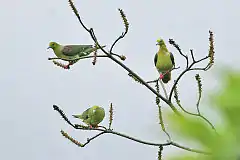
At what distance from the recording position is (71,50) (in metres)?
1.68

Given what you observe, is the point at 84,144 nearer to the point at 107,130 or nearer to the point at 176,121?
the point at 107,130

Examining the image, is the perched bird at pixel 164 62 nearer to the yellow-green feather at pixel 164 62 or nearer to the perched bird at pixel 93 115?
the yellow-green feather at pixel 164 62

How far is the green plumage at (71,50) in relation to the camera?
1.51 m

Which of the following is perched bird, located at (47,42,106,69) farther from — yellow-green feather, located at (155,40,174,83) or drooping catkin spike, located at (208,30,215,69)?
drooping catkin spike, located at (208,30,215,69)

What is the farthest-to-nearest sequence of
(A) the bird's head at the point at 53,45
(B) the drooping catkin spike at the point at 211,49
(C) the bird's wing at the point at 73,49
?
(A) the bird's head at the point at 53,45 → (C) the bird's wing at the point at 73,49 → (B) the drooping catkin spike at the point at 211,49

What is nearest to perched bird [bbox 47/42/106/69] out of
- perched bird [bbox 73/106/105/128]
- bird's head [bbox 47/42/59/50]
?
bird's head [bbox 47/42/59/50]

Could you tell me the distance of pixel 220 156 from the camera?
5.4 inches

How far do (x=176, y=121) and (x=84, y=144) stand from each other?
1008mm

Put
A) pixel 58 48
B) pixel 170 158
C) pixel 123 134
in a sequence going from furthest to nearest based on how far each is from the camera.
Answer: pixel 58 48, pixel 123 134, pixel 170 158

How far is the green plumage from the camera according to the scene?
1.51 m

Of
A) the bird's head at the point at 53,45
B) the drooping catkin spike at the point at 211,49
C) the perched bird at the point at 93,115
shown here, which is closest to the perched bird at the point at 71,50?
the bird's head at the point at 53,45

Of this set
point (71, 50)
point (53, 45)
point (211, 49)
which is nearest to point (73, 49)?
point (71, 50)

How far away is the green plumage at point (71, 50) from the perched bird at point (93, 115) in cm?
17

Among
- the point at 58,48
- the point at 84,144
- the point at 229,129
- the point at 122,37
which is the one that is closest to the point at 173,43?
the point at 122,37
